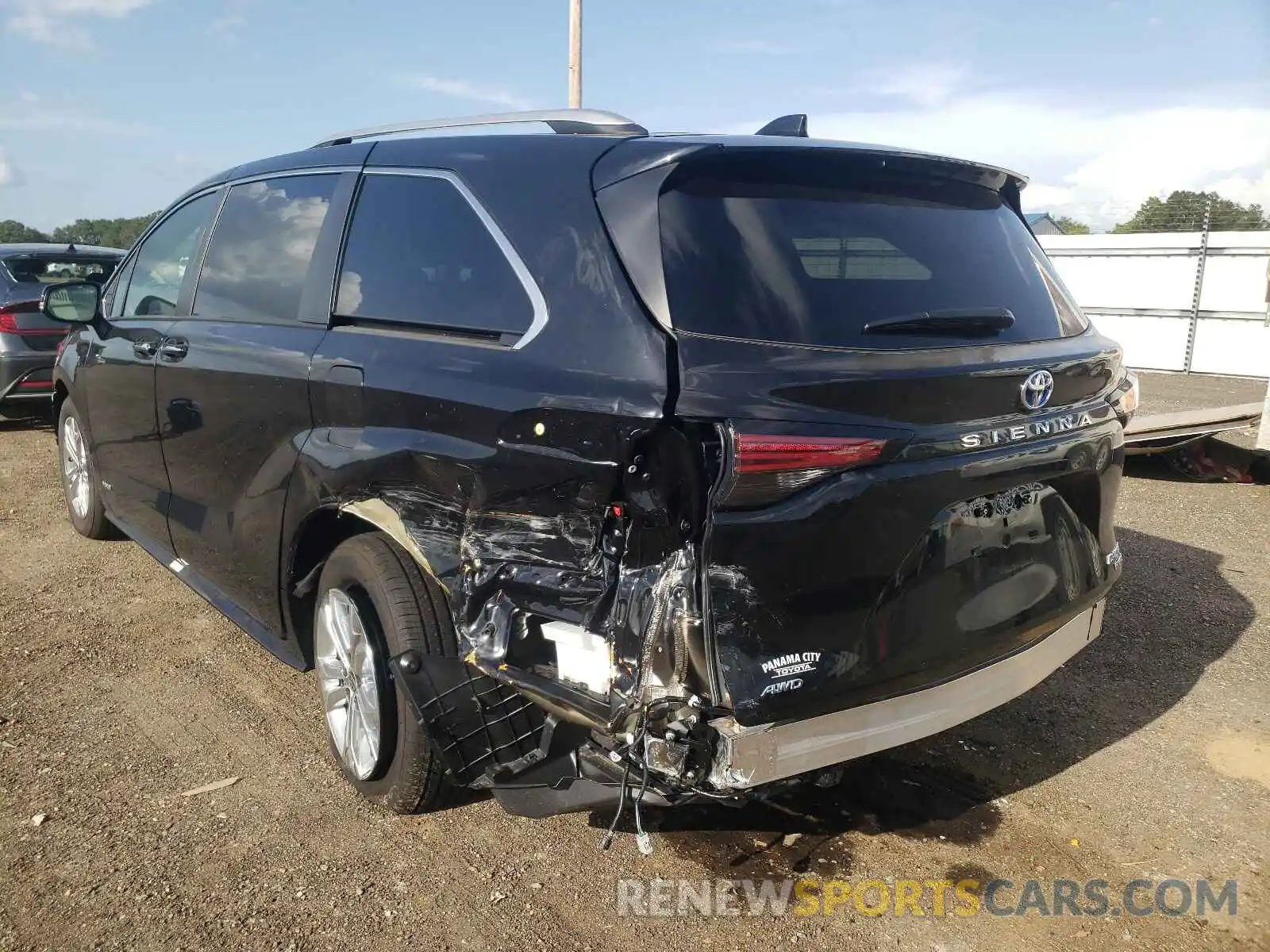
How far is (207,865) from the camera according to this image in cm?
280

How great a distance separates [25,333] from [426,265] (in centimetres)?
706

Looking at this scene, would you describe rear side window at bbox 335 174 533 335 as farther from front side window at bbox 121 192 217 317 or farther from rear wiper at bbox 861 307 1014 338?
front side window at bbox 121 192 217 317

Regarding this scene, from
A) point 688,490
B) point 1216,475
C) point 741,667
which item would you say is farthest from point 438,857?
point 1216,475

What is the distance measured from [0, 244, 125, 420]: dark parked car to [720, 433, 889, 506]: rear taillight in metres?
7.58

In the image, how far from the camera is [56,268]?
9078mm

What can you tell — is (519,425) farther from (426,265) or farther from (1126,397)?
(1126,397)

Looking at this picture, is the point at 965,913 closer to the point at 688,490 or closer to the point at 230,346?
the point at 688,490

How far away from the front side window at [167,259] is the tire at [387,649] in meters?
1.90

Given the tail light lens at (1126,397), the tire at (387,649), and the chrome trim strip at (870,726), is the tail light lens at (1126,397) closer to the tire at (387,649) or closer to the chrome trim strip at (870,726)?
the chrome trim strip at (870,726)

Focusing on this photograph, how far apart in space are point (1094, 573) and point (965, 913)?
106 cm

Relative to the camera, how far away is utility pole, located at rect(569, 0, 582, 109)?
44.5 ft

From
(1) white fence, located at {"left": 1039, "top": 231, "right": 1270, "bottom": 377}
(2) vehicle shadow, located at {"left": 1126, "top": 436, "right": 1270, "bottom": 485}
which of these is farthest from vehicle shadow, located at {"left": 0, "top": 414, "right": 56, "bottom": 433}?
(1) white fence, located at {"left": 1039, "top": 231, "right": 1270, "bottom": 377}

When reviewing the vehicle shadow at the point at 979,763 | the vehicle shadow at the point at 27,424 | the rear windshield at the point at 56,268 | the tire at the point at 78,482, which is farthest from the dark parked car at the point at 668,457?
the vehicle shadow at the point at 27,424

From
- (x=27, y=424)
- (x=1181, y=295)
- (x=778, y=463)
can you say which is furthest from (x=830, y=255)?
(x=1181, y=295)
